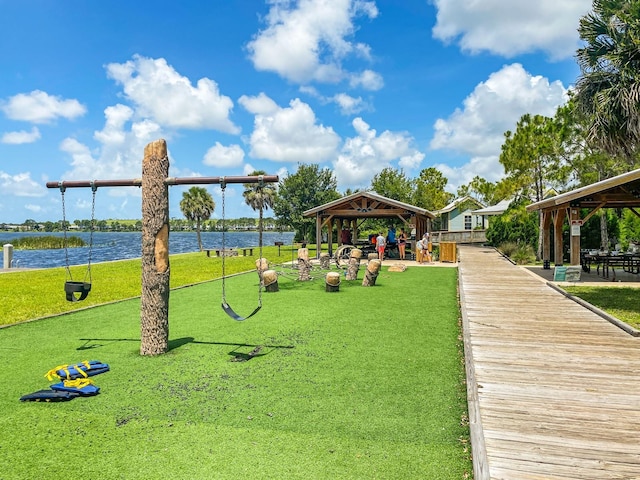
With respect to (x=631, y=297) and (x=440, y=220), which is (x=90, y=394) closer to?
(x=631, y=297)

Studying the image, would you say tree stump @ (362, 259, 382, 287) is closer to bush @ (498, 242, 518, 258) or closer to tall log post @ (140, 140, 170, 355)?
tall log post @ (140, 140, 170, 355)

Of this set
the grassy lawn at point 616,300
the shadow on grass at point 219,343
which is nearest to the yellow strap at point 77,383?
the shadow on grass at point 219,343

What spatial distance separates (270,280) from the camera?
39.5 feet

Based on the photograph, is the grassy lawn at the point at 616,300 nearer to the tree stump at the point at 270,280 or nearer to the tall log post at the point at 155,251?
the tree stump at the point at 270,280

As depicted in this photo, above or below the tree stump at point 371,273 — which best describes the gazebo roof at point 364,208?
above

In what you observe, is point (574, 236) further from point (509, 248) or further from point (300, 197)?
point (300, 197)

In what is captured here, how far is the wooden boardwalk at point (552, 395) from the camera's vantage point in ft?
11.0

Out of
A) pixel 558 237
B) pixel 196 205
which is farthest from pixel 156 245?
pixel 196 205

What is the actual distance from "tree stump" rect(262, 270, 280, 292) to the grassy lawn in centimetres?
788

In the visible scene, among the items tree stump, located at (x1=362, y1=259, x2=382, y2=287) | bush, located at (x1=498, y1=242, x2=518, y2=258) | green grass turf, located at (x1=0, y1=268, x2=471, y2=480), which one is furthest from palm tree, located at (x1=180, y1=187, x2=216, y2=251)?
green grass turf, located at (x1=0, y1=268, x2=471, y2=480)

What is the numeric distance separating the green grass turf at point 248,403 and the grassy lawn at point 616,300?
3550mm

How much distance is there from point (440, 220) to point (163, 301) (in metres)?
51.5

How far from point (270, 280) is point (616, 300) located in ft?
28.6

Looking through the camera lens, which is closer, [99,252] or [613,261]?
[613,261]
